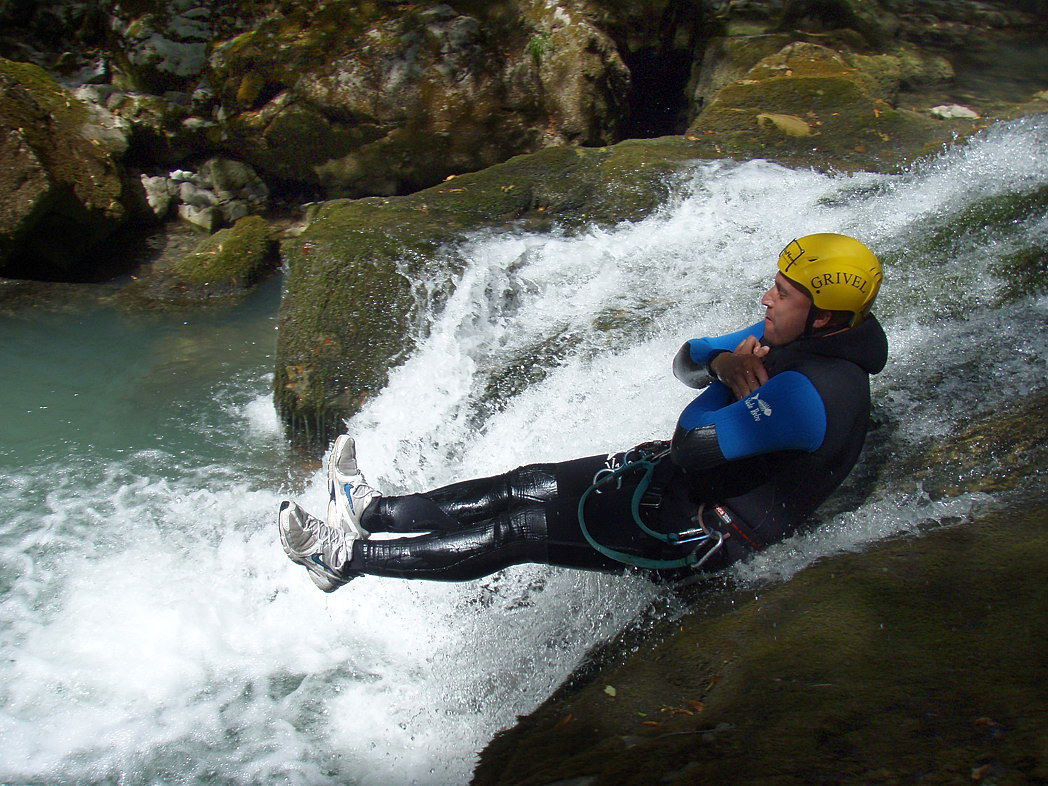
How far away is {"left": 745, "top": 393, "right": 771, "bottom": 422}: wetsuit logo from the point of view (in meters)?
2.32

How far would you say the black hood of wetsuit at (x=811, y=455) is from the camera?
2.31 metres

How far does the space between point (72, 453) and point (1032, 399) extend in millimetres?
5237

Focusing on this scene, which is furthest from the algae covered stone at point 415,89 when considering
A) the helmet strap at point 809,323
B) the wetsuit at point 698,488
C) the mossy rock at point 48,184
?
the helmet strap at point 809,323

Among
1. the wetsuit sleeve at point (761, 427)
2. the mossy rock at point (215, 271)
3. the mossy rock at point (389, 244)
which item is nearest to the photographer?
the wetsuit sleeve at point (761, 427)

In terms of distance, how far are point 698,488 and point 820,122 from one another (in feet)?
15.9

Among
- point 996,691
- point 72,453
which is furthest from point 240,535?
point 996,691

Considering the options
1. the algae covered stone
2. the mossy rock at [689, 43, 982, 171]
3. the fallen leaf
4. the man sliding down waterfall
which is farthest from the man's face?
the algae covered stone

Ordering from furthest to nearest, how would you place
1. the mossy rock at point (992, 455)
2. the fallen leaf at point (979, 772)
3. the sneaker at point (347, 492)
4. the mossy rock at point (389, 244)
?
the mossy rock at point (389, 244) < the sneaker at point (347, 492) < the mossy rock at point (992, 455) < the fallen leaf at point (979, 772)

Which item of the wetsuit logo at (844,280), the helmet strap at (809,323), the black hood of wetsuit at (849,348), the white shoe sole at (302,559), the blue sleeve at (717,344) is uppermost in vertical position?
the wetsuit logo at (844,280)

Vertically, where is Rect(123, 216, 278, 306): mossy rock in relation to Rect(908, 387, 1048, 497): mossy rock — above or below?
below

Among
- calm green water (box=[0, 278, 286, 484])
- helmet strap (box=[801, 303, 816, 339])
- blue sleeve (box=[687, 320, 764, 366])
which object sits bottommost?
calm green water (box=[0, 278, 286, 484])

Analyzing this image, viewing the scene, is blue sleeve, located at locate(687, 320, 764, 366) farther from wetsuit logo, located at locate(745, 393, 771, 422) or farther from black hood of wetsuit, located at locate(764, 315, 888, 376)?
wetsuit logo, located at locate(745, 393, 771, 422)

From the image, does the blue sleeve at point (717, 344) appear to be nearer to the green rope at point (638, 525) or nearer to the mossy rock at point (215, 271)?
the green rope at point (638, 525)

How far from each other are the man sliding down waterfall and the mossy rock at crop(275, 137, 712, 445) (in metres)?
1.24
